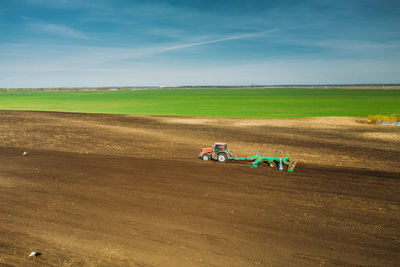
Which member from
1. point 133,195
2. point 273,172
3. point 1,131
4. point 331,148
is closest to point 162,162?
point 133,195

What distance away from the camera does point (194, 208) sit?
9227mm

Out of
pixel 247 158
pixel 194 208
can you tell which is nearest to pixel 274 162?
pixel 247 158

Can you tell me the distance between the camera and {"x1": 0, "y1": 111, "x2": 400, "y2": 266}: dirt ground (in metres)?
6.82

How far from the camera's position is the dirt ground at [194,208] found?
269 inches

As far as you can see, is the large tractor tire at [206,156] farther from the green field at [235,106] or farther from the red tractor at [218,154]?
the green field at [235,106]

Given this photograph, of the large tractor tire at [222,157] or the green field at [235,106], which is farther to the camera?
the green field at [235,106]

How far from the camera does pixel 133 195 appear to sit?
10352 mm

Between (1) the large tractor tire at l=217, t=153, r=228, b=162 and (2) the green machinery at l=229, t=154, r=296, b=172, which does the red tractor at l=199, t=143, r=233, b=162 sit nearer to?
(1) the large tractor tire at l=217, t=153, r=228, b=162

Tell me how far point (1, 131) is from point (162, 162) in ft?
62.9

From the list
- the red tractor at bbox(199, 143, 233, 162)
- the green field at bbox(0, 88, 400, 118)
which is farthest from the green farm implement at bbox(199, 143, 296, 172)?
the green field at bbox(0, 88, 400, 118)

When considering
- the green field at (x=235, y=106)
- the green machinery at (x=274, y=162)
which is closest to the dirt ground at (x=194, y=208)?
the green machinery at (x=274, y=162)

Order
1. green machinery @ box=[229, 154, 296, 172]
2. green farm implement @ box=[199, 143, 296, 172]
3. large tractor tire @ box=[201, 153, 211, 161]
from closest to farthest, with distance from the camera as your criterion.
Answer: green machinery @ box=[229, 154, 296, 172] < green farm implement @ box=[199, 143, 296, 172] < large tractor tire @ box=[201, 153, 211, 161]

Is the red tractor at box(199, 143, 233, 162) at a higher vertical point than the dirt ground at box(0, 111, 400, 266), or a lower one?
higher

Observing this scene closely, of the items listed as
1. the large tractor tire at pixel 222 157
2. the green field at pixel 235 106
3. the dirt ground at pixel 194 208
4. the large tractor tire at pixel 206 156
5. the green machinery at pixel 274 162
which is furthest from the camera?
the green field at pixel 235 106
